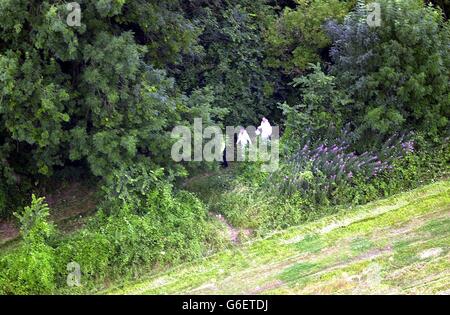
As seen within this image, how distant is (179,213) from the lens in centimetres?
662

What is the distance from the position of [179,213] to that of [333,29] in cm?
342

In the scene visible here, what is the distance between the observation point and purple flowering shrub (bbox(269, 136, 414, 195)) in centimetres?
707

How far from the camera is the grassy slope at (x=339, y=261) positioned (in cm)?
578

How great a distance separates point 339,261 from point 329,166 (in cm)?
150

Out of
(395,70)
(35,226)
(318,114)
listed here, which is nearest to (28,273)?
(35,226)

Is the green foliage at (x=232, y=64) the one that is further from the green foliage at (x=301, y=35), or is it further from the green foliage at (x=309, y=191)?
the green foliage at (x=309, y=191)

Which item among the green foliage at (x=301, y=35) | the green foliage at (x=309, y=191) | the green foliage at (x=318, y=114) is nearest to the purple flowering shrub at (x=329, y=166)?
the green foliage at (x=309, y=191)

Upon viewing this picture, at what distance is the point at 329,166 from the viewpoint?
7.23 metres

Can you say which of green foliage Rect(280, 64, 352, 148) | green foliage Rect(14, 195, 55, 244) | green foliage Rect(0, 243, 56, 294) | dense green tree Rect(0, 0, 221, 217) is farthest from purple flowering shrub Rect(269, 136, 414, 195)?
green foliage Rect(0, 243, 56, 294)

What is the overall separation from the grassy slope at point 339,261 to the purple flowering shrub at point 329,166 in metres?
Result: 0.46

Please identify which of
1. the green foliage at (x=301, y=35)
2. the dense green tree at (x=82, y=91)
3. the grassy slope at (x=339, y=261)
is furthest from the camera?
the green foliage at (x=301, y=35)

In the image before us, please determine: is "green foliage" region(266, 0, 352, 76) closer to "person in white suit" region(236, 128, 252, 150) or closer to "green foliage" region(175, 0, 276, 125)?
"green foliage" region(175, 0, 276, 125)

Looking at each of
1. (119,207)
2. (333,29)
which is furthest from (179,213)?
(333,29)

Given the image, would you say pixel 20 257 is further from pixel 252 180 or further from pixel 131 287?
pixel 252 180
